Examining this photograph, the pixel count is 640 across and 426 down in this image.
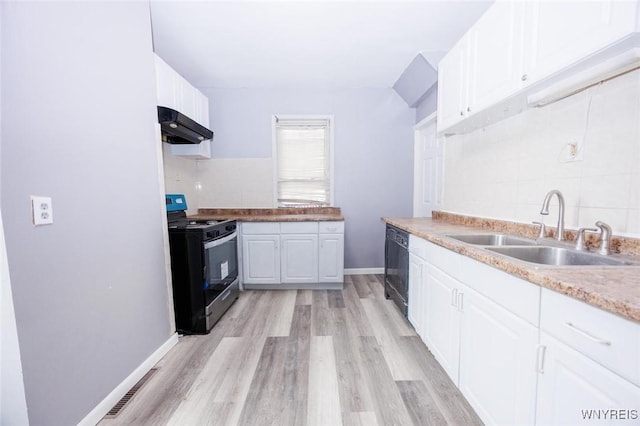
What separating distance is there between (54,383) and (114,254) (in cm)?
61

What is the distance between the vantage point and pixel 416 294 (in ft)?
6.32

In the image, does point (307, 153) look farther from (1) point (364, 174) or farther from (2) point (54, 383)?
(2) point (54, 383)

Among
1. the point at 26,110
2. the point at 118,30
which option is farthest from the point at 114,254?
the point at 118,30

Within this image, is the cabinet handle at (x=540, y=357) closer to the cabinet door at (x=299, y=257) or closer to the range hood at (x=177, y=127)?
the cabinet door at (x=299, y=257)

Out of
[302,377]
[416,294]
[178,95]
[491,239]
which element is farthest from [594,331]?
[178,95]

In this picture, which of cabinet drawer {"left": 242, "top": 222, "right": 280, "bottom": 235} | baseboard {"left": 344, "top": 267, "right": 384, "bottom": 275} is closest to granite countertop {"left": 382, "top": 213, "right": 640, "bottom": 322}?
cabinet drawer {"left": 242, "top": 222, "right": 280, "bottom": 235}

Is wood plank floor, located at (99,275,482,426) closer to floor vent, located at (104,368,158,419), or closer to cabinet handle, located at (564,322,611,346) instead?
floor vent, located at (104,368,158,419)

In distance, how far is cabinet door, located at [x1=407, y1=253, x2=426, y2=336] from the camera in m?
1.85

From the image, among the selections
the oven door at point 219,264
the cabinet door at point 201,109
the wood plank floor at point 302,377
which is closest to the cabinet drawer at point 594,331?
the wood plank floor at point 302,377

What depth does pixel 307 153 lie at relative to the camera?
11.5 feet

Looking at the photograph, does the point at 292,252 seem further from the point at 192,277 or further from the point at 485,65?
the point at 485,65

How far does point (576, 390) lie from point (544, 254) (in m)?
0.80

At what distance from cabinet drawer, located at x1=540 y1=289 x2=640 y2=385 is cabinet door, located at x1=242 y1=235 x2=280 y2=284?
2480mm

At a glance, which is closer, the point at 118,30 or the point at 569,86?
the point at 569,86
